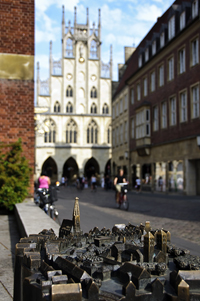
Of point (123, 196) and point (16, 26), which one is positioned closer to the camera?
point (16, 26)

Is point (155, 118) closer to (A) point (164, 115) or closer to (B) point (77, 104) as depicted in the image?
(A) point (164, 115)

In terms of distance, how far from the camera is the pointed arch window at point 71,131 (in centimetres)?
5353

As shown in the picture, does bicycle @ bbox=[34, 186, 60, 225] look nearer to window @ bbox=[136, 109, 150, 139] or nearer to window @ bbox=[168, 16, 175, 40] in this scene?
window @ bbox=[168, 16, 175, 40]

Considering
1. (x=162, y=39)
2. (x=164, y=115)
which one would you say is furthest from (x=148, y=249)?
(x=162, y=39)

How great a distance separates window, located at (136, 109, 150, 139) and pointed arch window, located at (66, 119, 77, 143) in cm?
2387

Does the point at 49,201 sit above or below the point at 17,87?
below

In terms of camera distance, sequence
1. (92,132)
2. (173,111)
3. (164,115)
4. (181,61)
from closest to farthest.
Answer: (181,61), (173,111), (164,115), (92,132)

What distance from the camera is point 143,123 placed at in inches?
1145

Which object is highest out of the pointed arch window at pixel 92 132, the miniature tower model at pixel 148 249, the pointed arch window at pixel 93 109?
the pointed arch window at pixel 93 109

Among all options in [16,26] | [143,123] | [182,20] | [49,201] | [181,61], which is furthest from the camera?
[143,123]

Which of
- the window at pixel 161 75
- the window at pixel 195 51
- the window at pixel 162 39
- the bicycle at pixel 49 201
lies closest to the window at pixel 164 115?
the window at pixel 161 75

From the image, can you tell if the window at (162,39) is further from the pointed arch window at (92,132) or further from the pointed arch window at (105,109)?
the pointed arch window at (92,132)

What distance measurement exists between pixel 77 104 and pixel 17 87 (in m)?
44.0

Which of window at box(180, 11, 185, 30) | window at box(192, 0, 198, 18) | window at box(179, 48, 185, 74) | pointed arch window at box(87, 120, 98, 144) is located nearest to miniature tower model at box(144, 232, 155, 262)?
window at box(192, 0, 198, 18)
